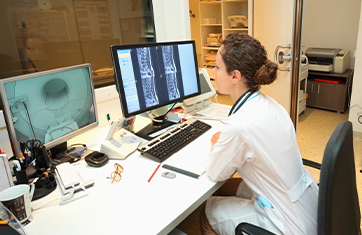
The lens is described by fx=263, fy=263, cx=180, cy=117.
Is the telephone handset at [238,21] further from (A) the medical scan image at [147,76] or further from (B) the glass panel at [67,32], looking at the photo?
(A) the medical scan image at [147,76]

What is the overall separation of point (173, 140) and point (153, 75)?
39cm

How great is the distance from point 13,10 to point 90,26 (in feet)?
1.70

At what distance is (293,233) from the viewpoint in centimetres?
94

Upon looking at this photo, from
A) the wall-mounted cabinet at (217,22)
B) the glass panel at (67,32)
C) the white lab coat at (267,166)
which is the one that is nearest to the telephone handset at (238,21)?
the wall-mounted cabinet at (217,22)

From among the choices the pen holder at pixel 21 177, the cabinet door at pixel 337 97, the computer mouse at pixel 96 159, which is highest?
the pen holder at pixel 21 177

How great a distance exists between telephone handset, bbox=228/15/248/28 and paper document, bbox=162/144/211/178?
3130 mm

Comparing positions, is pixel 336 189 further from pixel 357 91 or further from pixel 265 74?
pixel 357 91

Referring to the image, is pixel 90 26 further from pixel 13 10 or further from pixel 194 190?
pixel 194 190

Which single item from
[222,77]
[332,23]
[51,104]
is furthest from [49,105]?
[332,23]

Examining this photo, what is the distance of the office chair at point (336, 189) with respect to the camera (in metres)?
0.78

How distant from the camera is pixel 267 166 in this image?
97 cm

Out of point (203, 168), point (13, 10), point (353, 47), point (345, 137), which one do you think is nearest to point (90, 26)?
point (13, 10)

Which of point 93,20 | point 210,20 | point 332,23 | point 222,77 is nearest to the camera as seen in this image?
point 222,77

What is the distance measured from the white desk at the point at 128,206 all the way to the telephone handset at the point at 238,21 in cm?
336
